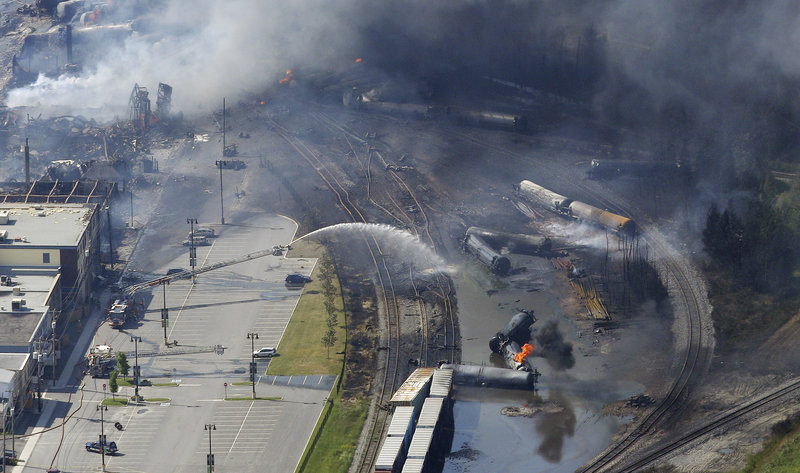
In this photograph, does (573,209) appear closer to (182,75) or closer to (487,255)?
(487,255)

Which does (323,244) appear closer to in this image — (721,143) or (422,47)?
(721,143)

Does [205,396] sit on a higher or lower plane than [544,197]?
lower

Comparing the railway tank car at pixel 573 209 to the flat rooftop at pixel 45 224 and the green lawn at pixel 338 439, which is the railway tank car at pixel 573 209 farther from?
the flat rooftop at pixel 45 224

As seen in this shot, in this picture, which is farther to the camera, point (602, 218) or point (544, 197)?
point (544, 197)

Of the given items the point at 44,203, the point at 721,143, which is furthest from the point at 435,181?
the point at 44,203

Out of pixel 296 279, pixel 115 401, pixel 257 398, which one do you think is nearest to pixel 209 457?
pixel 257 398

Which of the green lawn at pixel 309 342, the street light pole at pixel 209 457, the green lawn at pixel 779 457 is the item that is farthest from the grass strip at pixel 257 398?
the green lawn at pixel 779 457

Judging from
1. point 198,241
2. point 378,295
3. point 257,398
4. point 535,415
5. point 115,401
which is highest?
point 535,415
